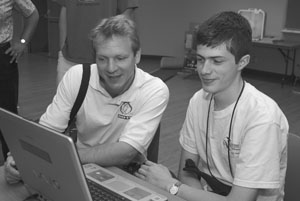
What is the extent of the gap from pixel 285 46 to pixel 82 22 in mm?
4111

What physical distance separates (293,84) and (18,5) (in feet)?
15.9

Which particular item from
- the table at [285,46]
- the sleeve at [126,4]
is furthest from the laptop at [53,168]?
the table at [285,46]

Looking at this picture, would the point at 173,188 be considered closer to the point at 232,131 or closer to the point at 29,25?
the point at 232,131

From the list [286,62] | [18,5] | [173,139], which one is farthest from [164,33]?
[18,5]

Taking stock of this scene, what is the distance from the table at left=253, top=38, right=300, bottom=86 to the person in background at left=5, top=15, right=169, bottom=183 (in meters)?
4.67

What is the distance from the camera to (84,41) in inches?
101

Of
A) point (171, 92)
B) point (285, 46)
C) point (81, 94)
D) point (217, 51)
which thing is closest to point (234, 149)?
point (217, 51)

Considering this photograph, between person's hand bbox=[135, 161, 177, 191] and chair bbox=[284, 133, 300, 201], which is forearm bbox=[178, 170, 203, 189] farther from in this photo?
chair bbox=[284, 133, 300, 201]

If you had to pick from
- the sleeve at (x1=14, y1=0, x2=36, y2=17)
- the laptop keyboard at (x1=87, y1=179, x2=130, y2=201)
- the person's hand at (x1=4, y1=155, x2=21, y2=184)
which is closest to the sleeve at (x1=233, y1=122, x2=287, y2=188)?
the laptop keyboard at (x1=87, y1=179, x2=130, y2=201)

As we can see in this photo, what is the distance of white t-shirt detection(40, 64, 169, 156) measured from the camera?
1.69 metres

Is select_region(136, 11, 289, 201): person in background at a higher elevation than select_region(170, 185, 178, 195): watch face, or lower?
higher

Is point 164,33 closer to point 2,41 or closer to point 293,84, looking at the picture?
point 293,84

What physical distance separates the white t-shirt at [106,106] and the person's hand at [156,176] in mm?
234

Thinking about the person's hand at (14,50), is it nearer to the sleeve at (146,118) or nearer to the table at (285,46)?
the sleeve at (146,118)
